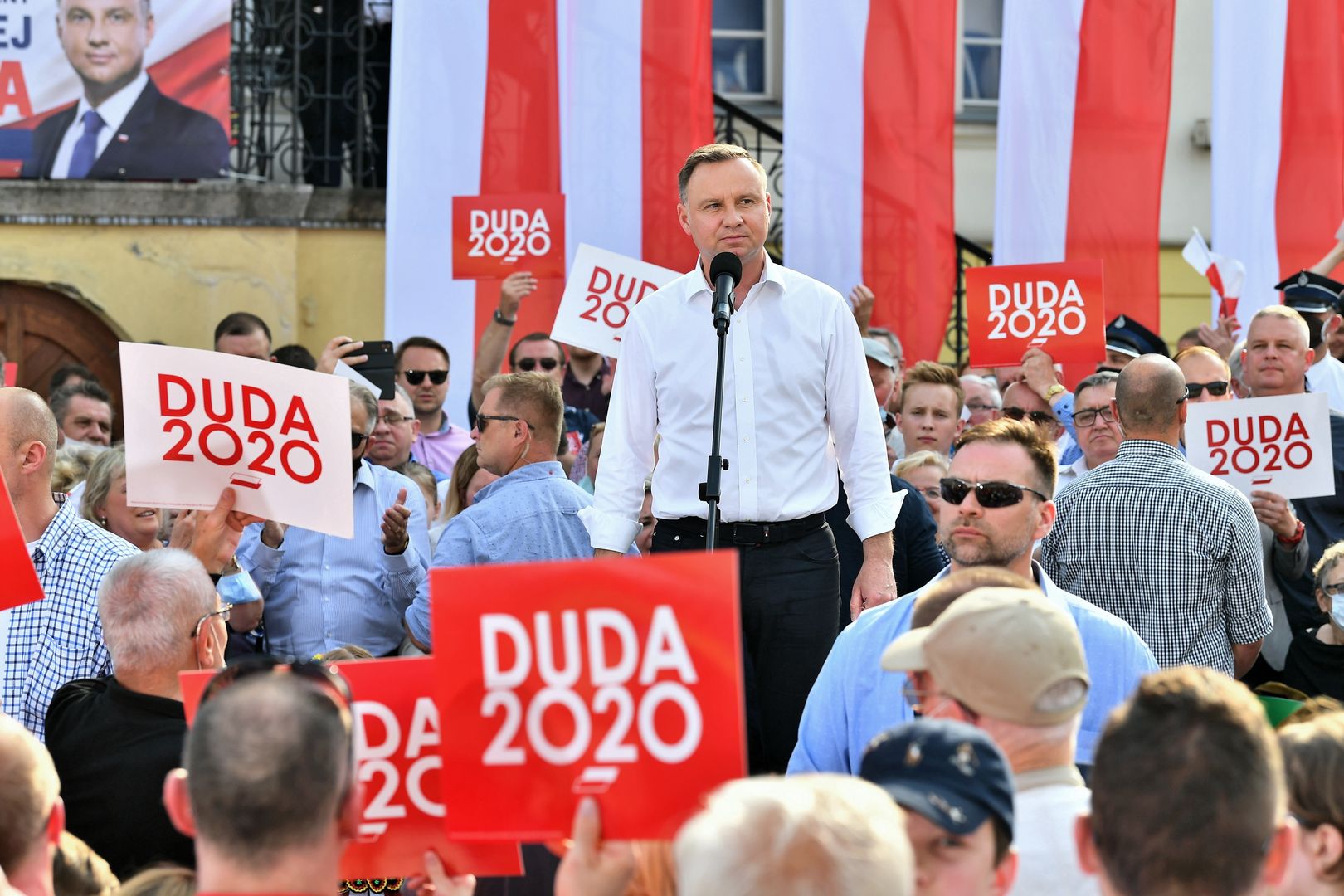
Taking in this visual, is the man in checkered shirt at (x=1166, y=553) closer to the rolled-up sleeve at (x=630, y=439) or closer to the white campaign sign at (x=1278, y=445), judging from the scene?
the white campaign sign at (x=1278, y=445)

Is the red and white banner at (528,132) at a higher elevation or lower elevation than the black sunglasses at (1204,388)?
higher

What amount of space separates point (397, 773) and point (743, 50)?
1306 cm

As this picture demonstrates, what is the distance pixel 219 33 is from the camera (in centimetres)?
1170

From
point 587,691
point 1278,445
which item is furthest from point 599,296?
point 587,691

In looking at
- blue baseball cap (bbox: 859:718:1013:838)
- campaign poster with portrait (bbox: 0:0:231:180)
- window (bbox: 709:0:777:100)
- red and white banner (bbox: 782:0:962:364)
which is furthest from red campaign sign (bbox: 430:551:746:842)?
window (bbox: 709:0:777:100)

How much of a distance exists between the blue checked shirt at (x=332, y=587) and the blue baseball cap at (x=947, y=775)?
13.7 ft

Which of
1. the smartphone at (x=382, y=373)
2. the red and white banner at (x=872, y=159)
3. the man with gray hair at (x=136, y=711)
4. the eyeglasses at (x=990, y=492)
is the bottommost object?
the man with gray hair at (x=136, y=711)

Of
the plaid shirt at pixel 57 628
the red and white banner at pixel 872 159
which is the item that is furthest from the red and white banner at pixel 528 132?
Result: the plaid shirt at pixel 57 628

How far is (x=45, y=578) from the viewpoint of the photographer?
5.19 meters

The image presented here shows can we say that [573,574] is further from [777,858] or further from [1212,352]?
[1212,352]

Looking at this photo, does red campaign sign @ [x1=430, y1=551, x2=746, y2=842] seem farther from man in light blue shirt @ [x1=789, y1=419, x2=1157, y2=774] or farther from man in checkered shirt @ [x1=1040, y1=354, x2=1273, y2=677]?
man in checkered shirt @ [x1=1040, y1=354, x2=1273, y2=677]

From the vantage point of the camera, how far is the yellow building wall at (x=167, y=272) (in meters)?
12.1

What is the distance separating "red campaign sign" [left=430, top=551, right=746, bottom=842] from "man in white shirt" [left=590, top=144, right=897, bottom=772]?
7.04ft

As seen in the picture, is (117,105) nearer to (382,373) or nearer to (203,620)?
(382,373)
